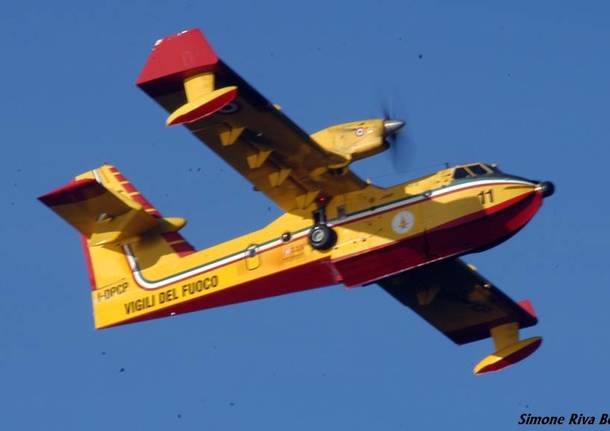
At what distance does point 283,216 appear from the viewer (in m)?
35.4


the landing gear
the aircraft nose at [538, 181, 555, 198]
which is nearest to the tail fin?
the landing gear

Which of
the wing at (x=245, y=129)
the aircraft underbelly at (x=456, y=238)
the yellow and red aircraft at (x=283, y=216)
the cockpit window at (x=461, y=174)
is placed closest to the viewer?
the wing at (x=245, y=129)

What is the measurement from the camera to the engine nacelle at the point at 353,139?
111 feet

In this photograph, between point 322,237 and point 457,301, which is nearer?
point 322,237

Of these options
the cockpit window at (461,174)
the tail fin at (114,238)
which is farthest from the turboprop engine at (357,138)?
the tail fin at (114,238)

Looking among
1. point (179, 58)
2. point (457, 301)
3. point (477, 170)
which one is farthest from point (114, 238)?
point (477, 170)

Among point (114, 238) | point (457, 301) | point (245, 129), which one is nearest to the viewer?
point (245, 129)

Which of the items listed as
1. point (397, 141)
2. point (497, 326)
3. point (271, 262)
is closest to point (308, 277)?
point (271, 262)

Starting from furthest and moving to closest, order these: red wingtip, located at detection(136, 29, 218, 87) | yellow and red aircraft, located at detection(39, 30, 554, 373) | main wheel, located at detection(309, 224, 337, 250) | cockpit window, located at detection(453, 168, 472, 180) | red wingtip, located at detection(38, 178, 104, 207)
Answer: red wingtip, located at detection(38, 178, 104, 207) → main wheel, located at detection(309, 224, 337, 250) → cockpit window, located at detection(453, 168, 472, 180) → yellow and red aircraft, located at detection(39, 30, 554, 373) → red wingtip, located at detection(136, 29, 218, 87)

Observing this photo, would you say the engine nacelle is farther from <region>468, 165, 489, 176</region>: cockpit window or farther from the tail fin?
the tail fin

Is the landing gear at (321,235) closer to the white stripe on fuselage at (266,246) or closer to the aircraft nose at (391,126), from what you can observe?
the white stripe on fuselage at (266,246)

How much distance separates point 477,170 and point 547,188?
1516 millimetres

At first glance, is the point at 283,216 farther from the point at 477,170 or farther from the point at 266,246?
the point at 477,170

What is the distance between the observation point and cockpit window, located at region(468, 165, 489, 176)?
3422cm
